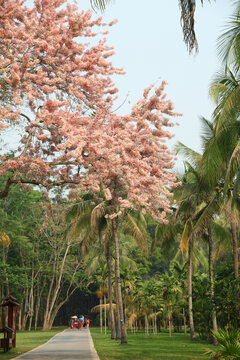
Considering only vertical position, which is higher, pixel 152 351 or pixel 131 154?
pixel 131 154

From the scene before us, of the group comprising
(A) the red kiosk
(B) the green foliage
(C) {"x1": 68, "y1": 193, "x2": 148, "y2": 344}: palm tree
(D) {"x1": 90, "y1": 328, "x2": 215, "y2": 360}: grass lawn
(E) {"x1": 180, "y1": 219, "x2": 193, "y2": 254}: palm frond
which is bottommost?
(D) {"x1": 90, "y1": 328, "x2": 215, "y2": 360}: grass lawn

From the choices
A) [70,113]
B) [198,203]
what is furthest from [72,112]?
[198,203]

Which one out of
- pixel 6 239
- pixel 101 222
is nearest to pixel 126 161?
pixel 6 239

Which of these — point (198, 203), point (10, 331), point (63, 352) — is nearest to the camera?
point (63, 352)

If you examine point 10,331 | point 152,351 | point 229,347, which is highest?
point 10,331

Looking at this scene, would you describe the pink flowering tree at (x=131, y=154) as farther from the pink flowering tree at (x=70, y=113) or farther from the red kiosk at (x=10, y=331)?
the red kiosk at (x=10, y=331)

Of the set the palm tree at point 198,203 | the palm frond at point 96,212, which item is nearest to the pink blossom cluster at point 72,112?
the palm tree at point 198,203

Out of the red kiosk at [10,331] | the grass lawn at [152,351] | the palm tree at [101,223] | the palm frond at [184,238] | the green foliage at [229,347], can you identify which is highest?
the palm tree at [101,223]

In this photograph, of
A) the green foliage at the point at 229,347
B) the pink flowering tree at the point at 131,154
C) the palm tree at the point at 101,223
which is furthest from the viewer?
the palm tree at the point at 101,223

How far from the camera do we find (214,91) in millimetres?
17219

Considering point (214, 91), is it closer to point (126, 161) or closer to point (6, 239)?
point (126, 161)

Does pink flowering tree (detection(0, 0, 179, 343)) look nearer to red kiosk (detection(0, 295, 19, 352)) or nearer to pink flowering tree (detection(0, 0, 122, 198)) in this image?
pink flowering tree (detection(0, 0, 122, 198))

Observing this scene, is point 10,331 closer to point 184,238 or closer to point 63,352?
point 63,352

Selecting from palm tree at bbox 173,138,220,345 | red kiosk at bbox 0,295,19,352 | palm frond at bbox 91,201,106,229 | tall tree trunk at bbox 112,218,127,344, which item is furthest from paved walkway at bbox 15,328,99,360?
palm frond at bbox 91,201,106,229
